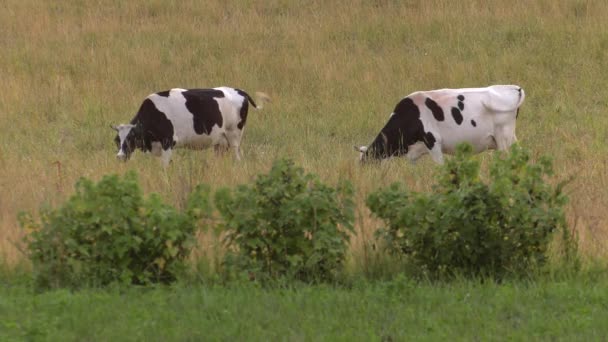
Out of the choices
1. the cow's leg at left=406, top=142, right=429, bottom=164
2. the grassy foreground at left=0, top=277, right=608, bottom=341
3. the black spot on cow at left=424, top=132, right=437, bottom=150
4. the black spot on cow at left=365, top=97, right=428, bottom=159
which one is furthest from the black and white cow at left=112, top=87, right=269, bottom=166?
the grassy foreground at left=0, top=277, right=608, bottom=341

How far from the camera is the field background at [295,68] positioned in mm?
15969

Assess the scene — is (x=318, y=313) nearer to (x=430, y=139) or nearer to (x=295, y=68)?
(x=430, y=139)

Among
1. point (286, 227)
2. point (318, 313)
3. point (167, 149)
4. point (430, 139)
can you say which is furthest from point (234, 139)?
point (318, 313)

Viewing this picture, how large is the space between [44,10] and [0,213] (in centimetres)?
1690

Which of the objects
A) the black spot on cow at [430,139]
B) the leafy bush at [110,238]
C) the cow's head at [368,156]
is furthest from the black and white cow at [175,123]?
the leafy bush at [110,238]

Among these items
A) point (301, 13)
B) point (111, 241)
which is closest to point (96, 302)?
point (111, 241)

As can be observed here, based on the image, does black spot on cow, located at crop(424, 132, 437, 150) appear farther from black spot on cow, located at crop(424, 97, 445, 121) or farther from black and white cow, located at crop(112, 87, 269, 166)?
black and white cow, located at crop(112, 87, 269, 166)

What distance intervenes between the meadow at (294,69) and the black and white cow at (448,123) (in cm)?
31

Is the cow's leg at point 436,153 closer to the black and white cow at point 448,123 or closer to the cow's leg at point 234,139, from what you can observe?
the black and white cow at point 448,123

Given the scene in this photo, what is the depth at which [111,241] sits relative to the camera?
827 cm

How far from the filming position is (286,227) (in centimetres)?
838

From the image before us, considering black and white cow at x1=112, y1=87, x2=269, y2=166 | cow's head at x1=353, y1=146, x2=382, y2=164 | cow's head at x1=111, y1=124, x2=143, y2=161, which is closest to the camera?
cow's head at x1=353, y1=146, x2=382, y2=164

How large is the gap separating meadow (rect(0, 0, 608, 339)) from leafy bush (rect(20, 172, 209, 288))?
3619mm

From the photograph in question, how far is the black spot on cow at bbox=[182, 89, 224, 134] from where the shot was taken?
49.8 feet
